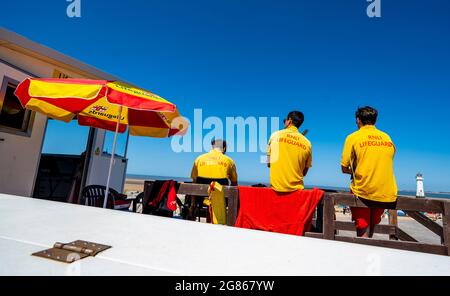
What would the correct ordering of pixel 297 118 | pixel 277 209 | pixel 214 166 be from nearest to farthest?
pixel 277 209, pixel 297 118, pixel 214 166

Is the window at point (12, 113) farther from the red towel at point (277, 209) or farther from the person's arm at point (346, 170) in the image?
the person's arm at point (346, 170)

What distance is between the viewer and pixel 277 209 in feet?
10.0

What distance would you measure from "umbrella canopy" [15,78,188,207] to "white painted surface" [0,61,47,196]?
0.89m

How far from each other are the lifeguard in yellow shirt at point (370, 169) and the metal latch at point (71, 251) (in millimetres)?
2705

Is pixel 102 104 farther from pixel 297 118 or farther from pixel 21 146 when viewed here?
pixel 297 118

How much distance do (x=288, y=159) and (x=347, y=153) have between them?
73 centimetres

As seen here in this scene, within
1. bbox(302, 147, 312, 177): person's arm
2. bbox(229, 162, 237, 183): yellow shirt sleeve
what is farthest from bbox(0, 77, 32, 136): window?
bbox(302, 147, 312, 177): person's arm

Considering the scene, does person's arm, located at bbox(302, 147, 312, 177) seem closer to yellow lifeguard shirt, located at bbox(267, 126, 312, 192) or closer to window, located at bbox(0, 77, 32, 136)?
yellow lifeguard shirt, located at bbox(267, 126, 312, 192)

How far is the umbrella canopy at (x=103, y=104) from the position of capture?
11.3ft

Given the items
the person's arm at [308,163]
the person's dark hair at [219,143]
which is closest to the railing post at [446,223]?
the person's arm at [308,163]

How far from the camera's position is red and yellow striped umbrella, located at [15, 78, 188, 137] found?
11.3 ft

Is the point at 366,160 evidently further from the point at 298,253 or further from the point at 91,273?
the point at 91,273

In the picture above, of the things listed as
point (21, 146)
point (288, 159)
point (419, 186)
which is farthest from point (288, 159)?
point (21, 146)

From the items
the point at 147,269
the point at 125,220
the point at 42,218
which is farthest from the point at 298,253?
the point at 42,218
